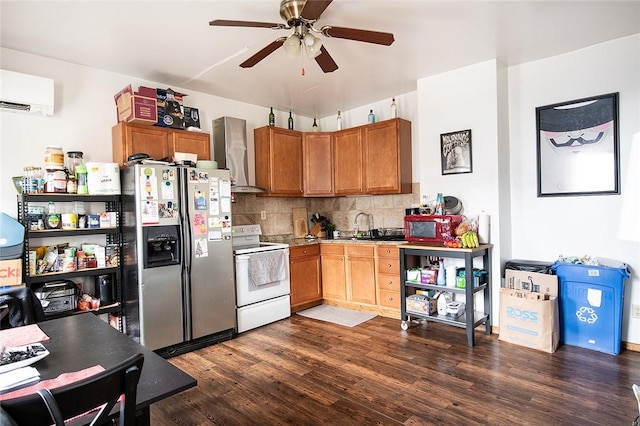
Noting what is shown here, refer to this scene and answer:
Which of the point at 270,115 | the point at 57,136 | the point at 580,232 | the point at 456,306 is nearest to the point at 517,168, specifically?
the point at 580,232

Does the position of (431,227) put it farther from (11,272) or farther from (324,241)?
(11,272)

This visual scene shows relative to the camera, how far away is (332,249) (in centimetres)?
456

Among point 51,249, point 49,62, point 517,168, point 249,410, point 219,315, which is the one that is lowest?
point 249,410

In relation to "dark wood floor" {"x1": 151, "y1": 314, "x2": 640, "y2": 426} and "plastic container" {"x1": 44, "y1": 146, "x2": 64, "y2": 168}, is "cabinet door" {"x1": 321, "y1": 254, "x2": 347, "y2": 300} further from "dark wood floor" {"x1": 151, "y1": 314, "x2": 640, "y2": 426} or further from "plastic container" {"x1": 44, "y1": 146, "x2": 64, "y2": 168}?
"plastic container" {"x1": 44, "y1": 146, "x2": 64, "y2": 168}

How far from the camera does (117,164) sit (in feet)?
10.4

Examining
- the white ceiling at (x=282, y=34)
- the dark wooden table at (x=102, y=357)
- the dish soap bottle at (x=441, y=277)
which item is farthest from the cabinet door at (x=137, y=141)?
the dish soap bottle at (x=441, y=277)

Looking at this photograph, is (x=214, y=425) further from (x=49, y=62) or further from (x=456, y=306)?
(x=49, y=62)

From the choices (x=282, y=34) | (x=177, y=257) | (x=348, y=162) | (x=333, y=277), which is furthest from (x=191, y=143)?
(x=333, y=277)

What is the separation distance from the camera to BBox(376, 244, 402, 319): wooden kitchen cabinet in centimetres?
399

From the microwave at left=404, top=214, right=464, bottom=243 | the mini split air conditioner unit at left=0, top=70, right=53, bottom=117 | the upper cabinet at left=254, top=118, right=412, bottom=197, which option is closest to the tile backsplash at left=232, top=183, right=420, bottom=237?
the upper cabinet at left=254, top=118, right=412, bottom=197

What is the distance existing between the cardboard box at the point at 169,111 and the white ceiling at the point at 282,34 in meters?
0.22

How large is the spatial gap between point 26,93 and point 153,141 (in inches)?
38.8

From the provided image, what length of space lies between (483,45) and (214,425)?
11.8 feet

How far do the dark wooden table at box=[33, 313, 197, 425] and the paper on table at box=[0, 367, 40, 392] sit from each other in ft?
0.10
